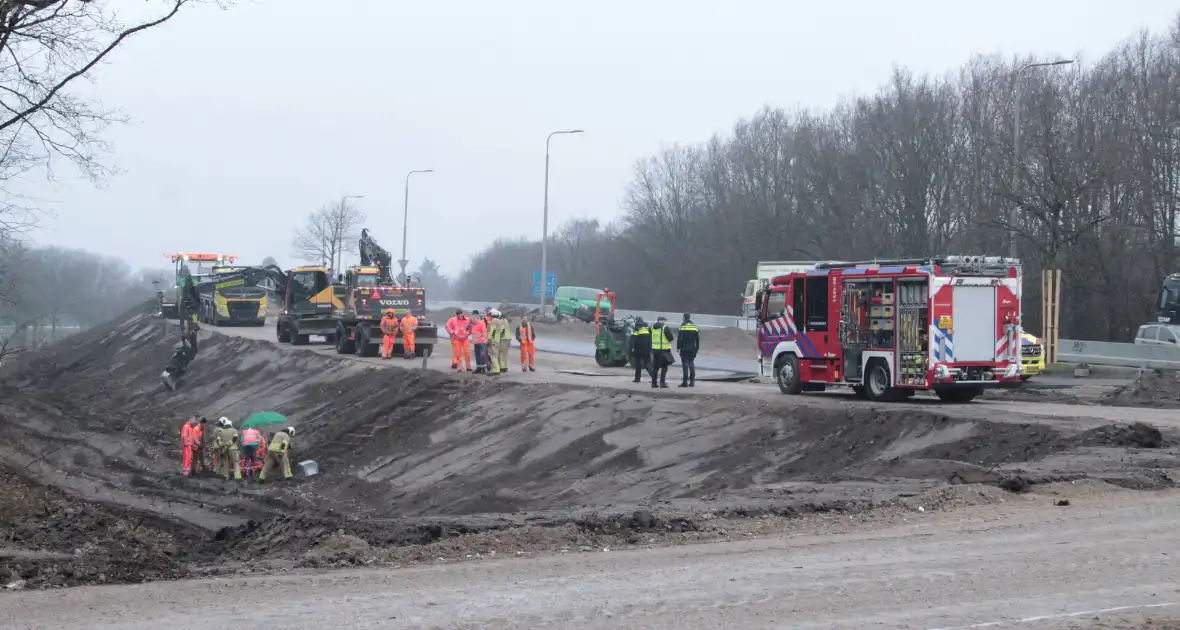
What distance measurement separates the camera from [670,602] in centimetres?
858

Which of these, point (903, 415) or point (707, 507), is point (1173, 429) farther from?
point (707, 507)

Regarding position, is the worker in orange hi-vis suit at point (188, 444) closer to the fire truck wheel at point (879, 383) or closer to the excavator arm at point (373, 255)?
the fire truck wheel at point (879, 383)

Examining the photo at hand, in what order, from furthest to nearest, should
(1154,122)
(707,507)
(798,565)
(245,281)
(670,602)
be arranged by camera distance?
(245,281) < (1154,122) < (707,507) < (798,565) < (670,602)

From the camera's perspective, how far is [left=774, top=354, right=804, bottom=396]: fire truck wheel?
2397cm

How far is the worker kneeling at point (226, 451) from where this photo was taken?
2541 centimetres

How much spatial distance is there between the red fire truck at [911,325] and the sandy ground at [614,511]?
812 millimetres

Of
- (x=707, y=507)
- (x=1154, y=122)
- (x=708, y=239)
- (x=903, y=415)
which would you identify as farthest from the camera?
(x=708, y=239)

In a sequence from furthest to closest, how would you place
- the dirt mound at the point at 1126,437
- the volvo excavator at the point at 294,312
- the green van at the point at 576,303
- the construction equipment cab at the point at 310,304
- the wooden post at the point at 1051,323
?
the green van at the point at 576,303 < the construction equipment cab at the point at 310,304 < the volvo excavator at the point at 294,312 < the wooden post at the point at 1051,323 < the dirt mound at the point at 1126,437

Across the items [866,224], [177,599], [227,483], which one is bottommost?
[227,483]

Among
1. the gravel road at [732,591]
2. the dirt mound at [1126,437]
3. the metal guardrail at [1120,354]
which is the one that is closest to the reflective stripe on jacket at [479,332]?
the metal guardrail at [1120,354]

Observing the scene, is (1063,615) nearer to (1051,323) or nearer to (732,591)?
(732,591)

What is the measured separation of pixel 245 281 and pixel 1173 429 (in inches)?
1689

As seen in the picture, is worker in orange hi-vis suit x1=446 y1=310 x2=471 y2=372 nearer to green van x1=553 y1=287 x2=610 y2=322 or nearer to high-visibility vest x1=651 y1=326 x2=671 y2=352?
high-visibility vest x1=651 y1=326 x2=671 y2=352

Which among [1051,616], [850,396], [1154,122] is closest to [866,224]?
[1154,122]
